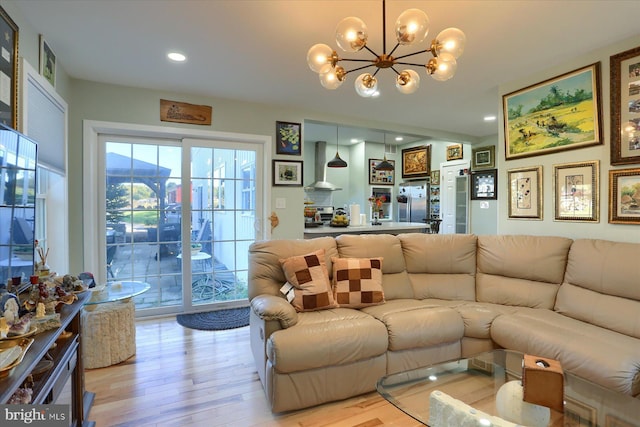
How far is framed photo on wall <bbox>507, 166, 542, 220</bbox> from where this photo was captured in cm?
302

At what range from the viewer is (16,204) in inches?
56.7

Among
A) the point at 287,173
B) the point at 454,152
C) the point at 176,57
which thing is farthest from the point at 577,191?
the point at 454,152

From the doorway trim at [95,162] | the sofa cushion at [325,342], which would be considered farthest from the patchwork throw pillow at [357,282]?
the doorway trim at [95,162]

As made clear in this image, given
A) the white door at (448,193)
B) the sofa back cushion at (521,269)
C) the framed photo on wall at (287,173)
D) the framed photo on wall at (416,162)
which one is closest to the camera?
the sofa back cushion at (521,269)

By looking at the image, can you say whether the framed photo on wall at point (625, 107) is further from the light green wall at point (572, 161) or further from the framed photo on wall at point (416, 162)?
the framed photo on wall at point (416, 162)

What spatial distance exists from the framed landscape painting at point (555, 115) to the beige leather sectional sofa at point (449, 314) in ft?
3.05

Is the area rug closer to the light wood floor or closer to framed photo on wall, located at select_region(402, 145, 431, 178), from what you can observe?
the light wood floor

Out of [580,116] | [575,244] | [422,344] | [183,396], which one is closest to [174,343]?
[183,396]

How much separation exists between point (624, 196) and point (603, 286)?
30.4 inches

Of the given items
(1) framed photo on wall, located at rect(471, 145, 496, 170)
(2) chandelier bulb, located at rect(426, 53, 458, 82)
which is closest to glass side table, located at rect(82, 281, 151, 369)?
(2) chandelier bulb, located at rect(426, 53, 458, 82)

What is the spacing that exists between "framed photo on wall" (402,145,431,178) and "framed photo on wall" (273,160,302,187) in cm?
391

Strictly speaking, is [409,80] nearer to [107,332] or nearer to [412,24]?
[412,24]

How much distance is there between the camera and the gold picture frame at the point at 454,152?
6254 mm

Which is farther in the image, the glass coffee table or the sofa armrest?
the sofa armrest
